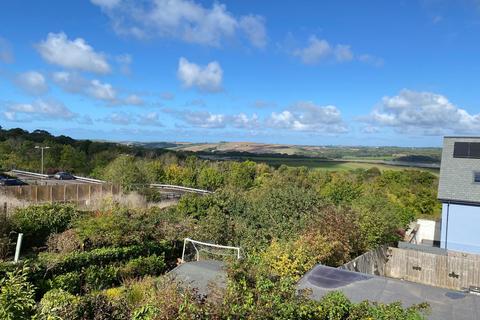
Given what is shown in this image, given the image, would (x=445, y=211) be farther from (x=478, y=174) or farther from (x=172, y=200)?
(x=172, y=200)

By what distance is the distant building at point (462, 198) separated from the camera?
874 inches

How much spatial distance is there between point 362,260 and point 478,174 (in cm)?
1249

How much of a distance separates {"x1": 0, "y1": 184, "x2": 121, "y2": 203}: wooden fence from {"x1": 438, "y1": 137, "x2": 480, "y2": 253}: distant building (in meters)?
21.4

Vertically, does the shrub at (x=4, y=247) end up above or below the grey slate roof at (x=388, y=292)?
below

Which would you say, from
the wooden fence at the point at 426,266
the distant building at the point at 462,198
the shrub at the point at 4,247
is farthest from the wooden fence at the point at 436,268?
the shrub at the point at 4,247

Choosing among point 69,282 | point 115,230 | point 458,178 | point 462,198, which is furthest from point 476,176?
point 69,282

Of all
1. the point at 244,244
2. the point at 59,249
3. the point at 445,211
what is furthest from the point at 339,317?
the point at 445,211

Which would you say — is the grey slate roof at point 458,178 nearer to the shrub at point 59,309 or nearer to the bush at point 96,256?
the bush at point 96,256

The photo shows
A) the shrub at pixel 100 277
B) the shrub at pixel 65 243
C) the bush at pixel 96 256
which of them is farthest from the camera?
the shrub at pixel 65 243

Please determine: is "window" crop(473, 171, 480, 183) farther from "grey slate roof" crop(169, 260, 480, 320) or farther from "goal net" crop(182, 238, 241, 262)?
"grey slate roof" crop(169, 260, 480, 320)

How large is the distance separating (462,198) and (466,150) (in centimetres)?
347

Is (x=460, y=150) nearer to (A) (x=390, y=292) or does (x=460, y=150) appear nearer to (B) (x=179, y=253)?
(B) (x=179, y=253)

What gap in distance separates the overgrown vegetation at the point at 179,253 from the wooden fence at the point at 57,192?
5.91m

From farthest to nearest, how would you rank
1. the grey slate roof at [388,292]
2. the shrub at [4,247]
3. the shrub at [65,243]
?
the shrub at [65,243] → the shrub at [4,247] → the grey slate roof at [388,292]
